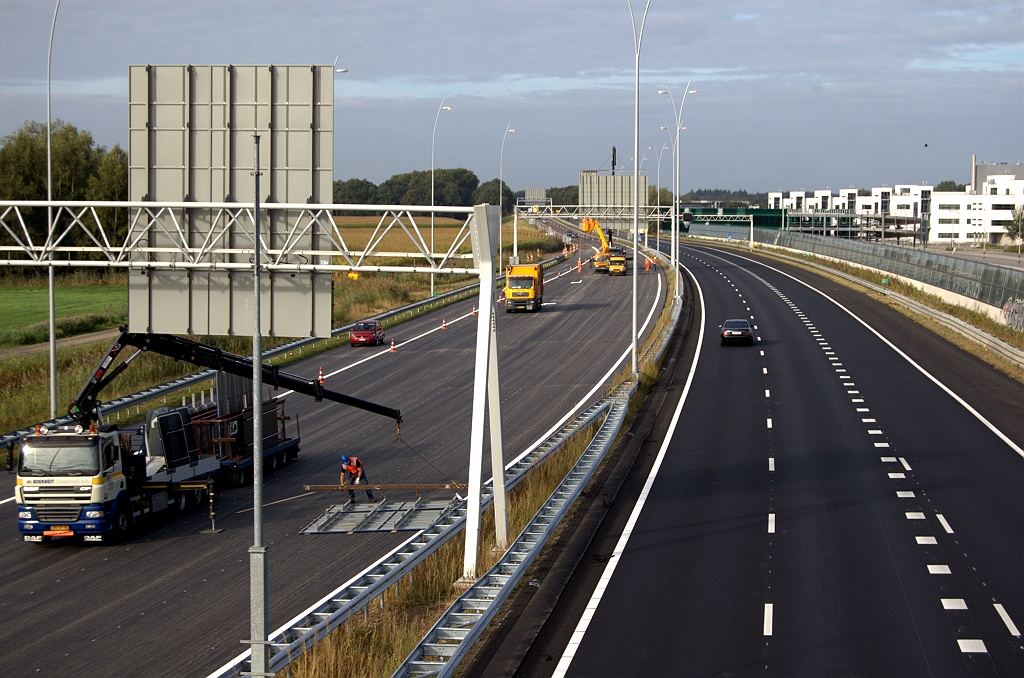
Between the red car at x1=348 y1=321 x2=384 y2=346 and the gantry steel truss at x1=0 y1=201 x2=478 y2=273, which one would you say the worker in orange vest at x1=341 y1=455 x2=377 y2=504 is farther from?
the red car at x1=348 y1=321 x2=384 y2=346

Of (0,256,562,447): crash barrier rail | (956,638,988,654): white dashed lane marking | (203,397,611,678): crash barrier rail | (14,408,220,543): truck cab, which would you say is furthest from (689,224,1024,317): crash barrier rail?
(14,408,220,543): truck cab

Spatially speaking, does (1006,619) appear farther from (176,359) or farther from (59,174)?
(59,174)

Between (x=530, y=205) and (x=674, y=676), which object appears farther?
(x=530, y=205)

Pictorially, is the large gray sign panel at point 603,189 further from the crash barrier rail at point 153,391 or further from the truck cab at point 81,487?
the truck cab at point 81,487

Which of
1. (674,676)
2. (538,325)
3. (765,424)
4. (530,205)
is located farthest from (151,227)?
(530,205)

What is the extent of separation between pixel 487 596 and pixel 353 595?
6.62 ft

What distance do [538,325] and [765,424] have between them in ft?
90.2

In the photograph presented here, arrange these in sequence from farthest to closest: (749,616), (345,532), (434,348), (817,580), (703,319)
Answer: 1. (703,319)
2. (434,348)
3. (345,532)
4. (817,580)
5. (749,616)

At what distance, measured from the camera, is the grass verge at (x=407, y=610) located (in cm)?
1270

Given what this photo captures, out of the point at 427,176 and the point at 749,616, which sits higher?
the point at 427,176

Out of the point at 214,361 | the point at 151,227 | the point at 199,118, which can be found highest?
the point at 199,118

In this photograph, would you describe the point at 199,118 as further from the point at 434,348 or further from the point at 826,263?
the point at 826,263

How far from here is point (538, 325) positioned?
5784cm

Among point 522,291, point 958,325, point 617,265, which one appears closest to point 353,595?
point 958,325
